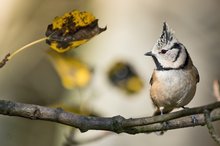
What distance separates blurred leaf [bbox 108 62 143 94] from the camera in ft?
5.71

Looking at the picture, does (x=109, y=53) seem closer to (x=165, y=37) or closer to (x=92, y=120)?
(x=165, y=37)

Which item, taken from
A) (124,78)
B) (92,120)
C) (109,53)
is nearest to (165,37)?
(124,78)

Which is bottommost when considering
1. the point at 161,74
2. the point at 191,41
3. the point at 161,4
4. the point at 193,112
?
the point at 193,112

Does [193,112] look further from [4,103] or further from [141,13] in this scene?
[141,13]

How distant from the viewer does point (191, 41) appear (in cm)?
290

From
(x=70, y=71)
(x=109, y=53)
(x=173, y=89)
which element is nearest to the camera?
(x=70, y=71)

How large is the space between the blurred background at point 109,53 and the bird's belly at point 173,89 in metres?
0.44

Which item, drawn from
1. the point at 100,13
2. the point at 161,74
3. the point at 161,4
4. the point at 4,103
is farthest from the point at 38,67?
the point at 4,103

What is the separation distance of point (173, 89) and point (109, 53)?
743mm

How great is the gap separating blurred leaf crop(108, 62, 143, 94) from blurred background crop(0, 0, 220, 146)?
2.46ft

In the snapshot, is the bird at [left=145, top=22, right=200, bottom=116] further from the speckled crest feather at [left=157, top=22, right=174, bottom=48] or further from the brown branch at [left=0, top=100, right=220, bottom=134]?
the brown branch at [left=0, top=100, right=220, bottom=134]

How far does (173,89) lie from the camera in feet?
6.85

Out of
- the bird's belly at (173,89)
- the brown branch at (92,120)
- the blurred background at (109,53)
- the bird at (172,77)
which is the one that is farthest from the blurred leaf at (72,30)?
the blurred background at (109,53)

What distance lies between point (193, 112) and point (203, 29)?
72.8 inches
